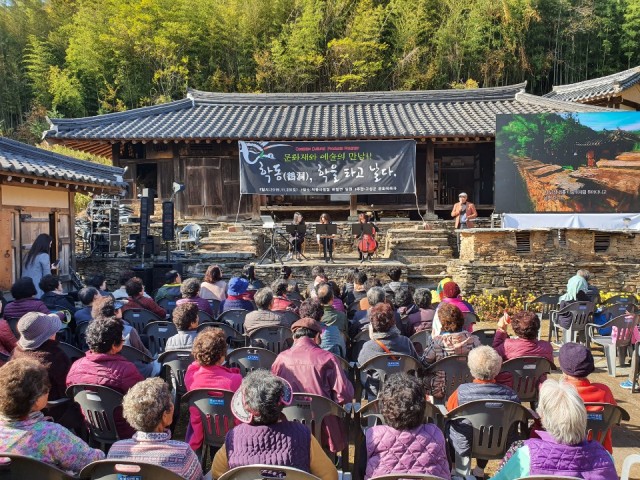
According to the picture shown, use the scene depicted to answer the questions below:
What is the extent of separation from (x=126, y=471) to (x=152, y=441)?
0.19 m

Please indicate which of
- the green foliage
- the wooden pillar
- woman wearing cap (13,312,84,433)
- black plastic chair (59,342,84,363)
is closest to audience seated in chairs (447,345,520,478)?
woman wearing cap (13,312,84,433)

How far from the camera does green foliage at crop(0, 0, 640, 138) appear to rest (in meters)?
22.8

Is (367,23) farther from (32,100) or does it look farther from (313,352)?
(313,352)

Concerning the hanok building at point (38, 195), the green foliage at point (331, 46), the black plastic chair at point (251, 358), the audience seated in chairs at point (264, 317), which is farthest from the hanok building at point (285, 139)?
the black plastic chair at point (251, 358)

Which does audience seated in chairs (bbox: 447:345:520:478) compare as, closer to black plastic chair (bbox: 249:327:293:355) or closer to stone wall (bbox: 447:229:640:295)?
black plastic chair (bbox: 249:327:293:355)

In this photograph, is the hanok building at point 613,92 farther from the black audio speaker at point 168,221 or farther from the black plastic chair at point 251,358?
the black plastic chair at point 251,358

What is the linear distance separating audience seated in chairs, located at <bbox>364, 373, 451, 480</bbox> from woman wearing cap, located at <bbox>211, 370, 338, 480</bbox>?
271mm

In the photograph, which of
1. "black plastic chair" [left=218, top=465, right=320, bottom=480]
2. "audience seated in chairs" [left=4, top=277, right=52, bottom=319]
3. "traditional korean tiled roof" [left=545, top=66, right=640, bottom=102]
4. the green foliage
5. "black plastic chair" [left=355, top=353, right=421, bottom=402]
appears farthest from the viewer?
the green foliage

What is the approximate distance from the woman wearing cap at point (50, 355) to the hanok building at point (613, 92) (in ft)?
56.0

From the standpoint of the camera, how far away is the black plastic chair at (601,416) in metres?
2.97

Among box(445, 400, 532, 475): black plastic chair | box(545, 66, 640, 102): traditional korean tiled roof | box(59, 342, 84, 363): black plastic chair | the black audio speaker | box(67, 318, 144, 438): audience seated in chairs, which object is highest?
box(545, 66, 640, 102): traditional korean tiled roof

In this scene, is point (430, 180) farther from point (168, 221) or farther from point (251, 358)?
point (251, 358)

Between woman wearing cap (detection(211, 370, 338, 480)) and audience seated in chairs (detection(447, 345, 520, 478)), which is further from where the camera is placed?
audience seated in chairs (detection(447, 345, 520, 478))

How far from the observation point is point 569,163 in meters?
11.9
